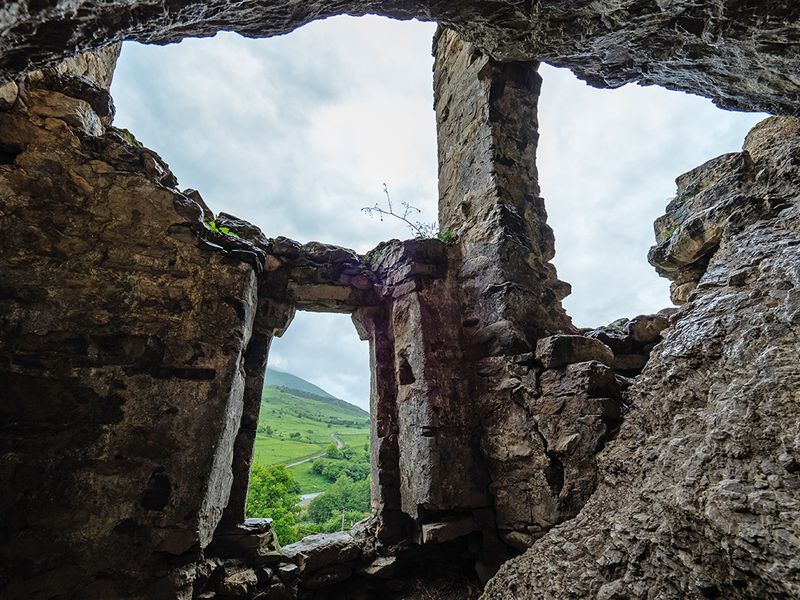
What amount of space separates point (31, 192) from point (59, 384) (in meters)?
Result: 1.15

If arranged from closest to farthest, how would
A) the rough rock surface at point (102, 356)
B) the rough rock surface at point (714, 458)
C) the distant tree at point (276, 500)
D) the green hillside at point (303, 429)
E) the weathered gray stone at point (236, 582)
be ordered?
the rough rock surface at point (714, 458) → the rough rock surface at point (102, 356) → the weathered gray stone at point (236, 582) → the distant tree at point (276, 500) → the green hillside at point (303, 429)

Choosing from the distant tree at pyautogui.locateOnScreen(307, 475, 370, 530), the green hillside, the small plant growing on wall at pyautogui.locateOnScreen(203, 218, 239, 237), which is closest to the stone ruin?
the small plant growing on wall at pyautogui.locateOnScreen(203, 218, 239, 237)

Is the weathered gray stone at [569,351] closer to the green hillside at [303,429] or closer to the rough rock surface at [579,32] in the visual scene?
the rough rock surface at [579,32]

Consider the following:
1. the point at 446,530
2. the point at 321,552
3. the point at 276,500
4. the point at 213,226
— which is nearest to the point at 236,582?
the point at 321,552

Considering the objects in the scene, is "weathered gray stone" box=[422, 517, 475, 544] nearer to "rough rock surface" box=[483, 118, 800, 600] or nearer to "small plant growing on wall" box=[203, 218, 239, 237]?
"rough rock surface" box=[483, 118, 800, 600]

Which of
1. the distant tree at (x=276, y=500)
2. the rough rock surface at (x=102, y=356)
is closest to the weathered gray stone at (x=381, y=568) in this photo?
the rough rock surface at (x=102, y=356)

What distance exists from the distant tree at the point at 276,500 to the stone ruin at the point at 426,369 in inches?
131

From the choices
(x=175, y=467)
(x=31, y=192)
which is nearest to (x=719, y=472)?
(x=175, y=467)

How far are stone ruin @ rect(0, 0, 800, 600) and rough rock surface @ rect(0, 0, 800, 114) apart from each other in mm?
17

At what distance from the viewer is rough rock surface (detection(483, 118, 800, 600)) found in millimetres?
→ 1036

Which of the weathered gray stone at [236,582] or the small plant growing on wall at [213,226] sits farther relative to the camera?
the small plant growing on wall at [213,226]

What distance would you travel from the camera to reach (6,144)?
228cm

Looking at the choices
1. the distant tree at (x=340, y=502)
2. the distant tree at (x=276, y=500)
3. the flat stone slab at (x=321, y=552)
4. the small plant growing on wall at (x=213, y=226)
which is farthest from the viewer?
the distant tree at (x=340, y=502)

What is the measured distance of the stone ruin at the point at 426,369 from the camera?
1.32 metres
